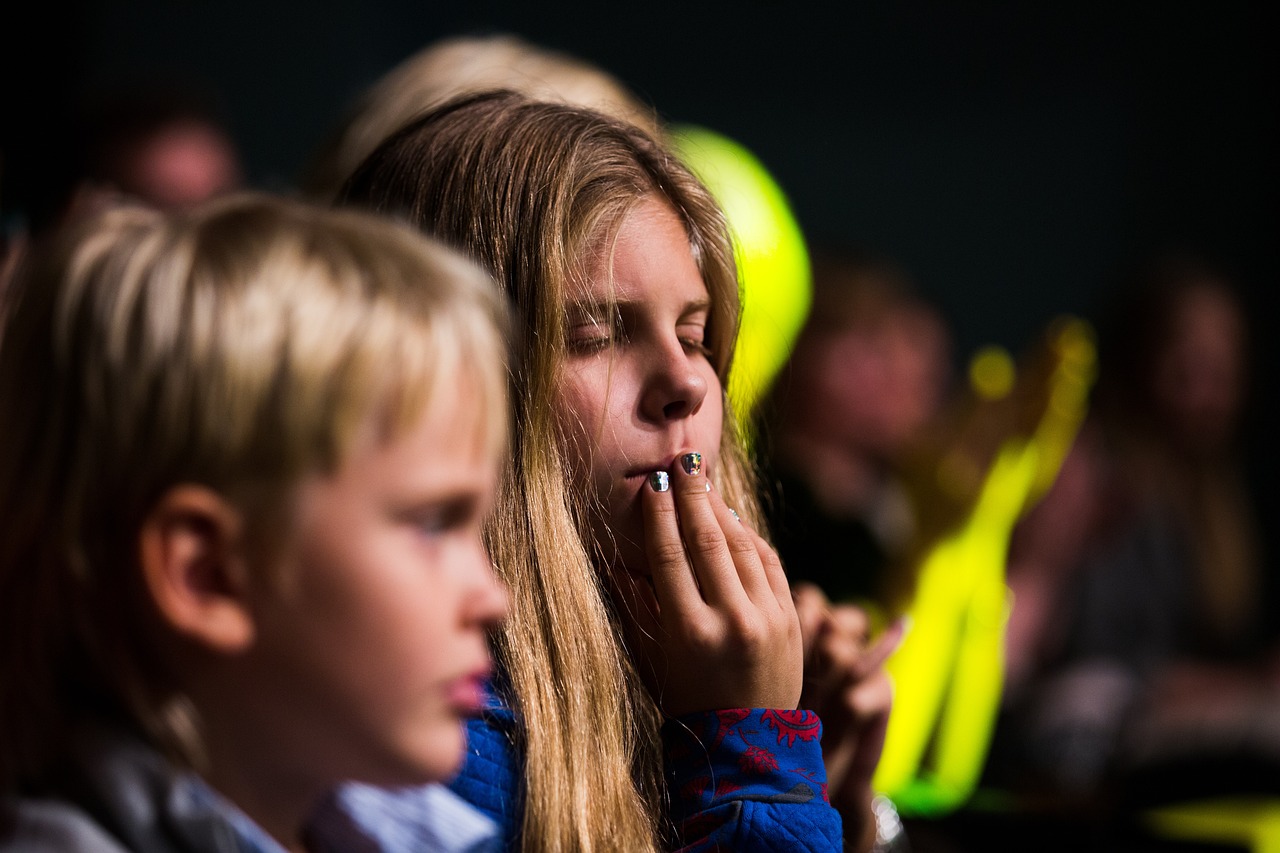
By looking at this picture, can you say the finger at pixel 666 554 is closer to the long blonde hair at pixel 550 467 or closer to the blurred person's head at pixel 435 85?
the long blonde hair at pixel 550 467

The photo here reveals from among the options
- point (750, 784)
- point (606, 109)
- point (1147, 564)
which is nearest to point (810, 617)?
point (750, 784)

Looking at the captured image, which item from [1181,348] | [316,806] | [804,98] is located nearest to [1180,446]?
[1181,348]

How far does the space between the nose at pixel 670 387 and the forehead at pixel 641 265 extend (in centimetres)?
5

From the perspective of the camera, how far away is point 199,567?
0.63m

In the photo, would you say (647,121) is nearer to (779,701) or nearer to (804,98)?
(779,701)

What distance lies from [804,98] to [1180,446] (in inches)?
71.6

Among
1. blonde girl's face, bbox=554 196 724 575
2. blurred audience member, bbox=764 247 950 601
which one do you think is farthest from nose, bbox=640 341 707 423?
blurred audience member, bbox=764 247 950 601

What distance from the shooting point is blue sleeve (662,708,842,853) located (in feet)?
2.92

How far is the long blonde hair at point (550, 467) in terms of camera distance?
3.05ft

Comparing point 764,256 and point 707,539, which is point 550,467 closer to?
point 707,539

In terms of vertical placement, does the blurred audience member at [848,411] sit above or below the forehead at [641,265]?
below

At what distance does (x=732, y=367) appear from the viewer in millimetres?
1186

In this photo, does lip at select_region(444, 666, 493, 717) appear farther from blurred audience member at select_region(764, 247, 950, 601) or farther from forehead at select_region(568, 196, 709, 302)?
blurred audience member at select_region(764, 247, 950, 601)

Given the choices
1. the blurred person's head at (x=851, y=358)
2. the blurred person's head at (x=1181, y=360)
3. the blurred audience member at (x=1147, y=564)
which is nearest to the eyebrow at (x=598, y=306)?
the blurred person's head at (x=851, y=358)
